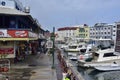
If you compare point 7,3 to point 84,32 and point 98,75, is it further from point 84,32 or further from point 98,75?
point 84,32

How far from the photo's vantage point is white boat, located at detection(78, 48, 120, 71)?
153 feet

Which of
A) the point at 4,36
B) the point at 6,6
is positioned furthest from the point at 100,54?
the point at 4,36

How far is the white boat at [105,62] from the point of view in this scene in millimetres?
46625

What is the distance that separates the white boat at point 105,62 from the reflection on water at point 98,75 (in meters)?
0.68

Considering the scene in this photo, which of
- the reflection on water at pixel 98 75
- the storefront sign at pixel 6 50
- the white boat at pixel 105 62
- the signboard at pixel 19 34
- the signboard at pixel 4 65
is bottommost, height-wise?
the reflection on water at pixel 98 75

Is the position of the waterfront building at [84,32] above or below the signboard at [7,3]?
below

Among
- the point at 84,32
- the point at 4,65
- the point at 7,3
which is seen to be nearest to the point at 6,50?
the point at 4,65

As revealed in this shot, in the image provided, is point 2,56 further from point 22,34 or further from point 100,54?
point 100,54

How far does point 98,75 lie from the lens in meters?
44.9

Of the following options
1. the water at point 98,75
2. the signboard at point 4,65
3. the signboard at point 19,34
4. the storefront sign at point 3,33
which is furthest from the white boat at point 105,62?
the storefront sign at point 3,33

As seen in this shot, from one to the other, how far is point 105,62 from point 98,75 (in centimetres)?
328

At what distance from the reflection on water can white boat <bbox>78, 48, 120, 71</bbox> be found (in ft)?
2.22

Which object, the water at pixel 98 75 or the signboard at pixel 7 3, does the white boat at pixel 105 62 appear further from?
the signboard at pixel 7 3

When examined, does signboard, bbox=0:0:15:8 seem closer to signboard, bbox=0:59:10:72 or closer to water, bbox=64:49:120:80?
signboard, bbox=0:59:10:72
